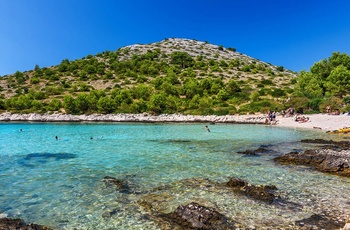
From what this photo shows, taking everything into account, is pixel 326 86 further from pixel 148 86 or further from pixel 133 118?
pixel 148 86

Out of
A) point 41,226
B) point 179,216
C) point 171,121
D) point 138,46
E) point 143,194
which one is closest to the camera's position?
point 41,226

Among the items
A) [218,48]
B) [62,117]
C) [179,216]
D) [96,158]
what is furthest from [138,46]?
[179,216]

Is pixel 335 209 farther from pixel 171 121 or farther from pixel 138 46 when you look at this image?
pixel 138 46

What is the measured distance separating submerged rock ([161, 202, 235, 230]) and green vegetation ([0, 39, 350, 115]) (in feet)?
147

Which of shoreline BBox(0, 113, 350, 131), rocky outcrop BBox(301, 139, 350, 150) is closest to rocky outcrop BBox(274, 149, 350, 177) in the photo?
rocky outcrop BBox(301, 139, 350, 150)

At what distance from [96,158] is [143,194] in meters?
8.09

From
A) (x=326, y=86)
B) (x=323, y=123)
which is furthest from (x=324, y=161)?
(x=326, y=86)

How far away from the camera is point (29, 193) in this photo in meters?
9.73

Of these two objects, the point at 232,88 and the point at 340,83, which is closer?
the point at 340,83

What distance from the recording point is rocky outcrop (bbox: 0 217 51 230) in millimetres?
6629

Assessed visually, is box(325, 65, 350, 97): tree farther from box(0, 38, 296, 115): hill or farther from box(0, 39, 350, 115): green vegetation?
box(0, 38, 296, 115): hill

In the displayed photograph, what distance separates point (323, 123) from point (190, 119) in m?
20.7

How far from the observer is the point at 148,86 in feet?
241

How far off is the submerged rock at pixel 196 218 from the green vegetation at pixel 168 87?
44.9m
